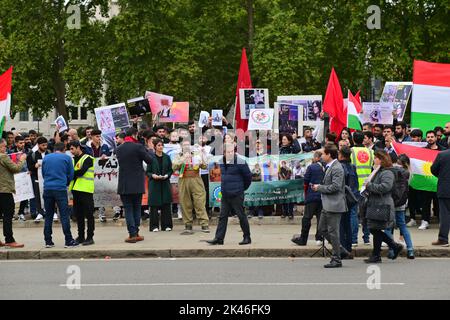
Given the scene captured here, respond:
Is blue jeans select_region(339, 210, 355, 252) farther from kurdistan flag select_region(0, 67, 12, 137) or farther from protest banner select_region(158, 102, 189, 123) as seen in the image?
protest banner select_region(158, 102, 189, 123)

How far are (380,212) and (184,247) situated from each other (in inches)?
130

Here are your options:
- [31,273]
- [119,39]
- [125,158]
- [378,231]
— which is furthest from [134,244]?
[119,39]

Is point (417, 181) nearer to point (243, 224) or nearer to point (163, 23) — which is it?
point (243, 224)

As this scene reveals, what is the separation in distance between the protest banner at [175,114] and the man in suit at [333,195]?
8.89m

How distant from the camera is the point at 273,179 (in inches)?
702

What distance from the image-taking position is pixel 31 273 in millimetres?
12359

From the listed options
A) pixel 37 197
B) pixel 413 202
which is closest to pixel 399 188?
pixel 413 202

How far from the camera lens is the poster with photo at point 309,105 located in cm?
2098

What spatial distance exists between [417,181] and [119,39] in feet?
87.3

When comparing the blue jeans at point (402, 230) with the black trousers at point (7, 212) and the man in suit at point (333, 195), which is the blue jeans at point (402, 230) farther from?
the black trousers at point (7, 212)

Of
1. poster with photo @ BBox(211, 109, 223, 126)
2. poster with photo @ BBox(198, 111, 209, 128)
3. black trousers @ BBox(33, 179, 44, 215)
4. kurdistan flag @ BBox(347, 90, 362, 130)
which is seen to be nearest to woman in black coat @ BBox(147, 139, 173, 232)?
black trousers @ BBox(33, 179, 44, 215)

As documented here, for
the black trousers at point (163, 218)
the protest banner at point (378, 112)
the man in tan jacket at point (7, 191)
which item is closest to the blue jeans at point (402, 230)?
the black trousers at point (163, 218)

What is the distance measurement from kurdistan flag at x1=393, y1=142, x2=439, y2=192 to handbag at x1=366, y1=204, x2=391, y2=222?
3.42m

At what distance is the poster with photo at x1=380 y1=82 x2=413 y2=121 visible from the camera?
20703 millimetres
